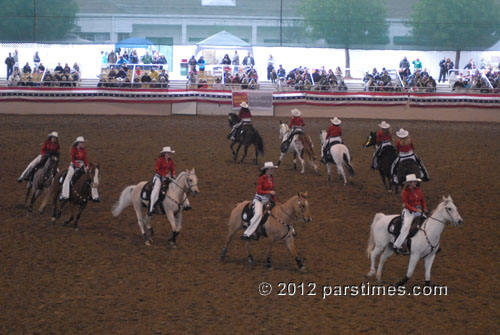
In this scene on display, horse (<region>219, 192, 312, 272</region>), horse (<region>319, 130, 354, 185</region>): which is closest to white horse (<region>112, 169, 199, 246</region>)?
horse (<region>219, 192, 312, 272</region>)

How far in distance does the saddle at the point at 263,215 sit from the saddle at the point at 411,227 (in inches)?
94.4

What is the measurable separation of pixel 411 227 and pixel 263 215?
9.50 ft

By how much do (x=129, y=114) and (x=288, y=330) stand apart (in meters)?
30.4

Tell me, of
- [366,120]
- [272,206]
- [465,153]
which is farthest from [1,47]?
[272,206]

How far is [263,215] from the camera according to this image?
13.1 metres

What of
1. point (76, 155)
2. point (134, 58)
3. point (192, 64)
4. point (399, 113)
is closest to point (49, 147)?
point (76, 155)

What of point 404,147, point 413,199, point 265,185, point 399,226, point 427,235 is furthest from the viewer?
point 404,147

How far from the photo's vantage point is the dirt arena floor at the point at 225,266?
10734 mm

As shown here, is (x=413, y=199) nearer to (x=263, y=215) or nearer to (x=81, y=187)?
(x=263, y=215)

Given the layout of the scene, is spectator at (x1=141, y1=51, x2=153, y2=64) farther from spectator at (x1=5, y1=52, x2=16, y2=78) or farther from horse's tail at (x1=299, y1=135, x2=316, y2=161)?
horse's tail at (x1=299, y1=135, x2=316, y2=161)

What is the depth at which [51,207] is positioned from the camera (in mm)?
18469

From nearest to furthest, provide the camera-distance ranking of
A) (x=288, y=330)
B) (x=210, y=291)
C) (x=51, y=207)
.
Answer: (x=288, y=330) < (x=210, y=291) < (x=51, y=207)

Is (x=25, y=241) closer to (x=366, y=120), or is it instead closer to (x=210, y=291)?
(x=210, y=291)

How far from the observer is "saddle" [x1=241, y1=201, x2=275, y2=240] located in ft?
43.0
